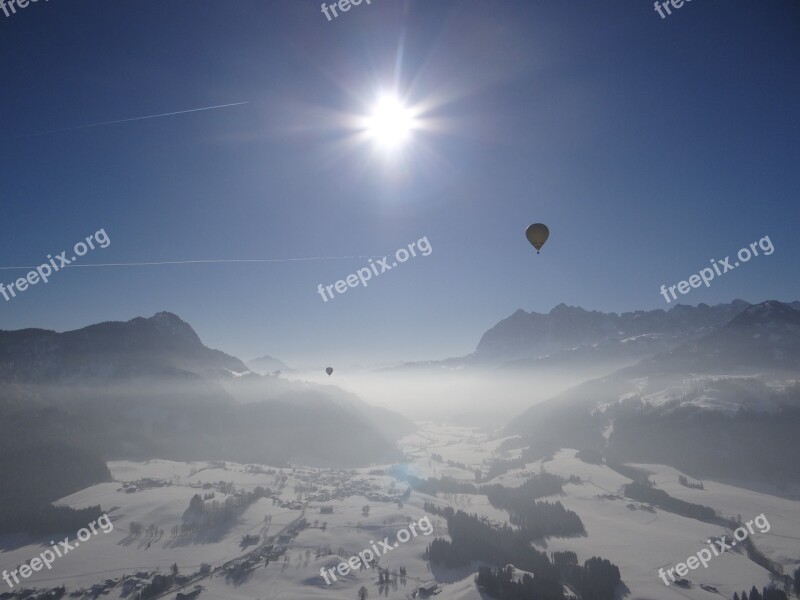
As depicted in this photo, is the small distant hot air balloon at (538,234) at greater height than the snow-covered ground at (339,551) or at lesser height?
greater

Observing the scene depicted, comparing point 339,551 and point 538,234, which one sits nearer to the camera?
point 538,234

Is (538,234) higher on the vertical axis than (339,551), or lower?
higher

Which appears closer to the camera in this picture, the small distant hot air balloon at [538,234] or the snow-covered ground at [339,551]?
the small distant hot air balloon at [538,234]

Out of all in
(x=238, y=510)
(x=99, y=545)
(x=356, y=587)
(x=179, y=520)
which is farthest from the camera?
(x=238, y=510)

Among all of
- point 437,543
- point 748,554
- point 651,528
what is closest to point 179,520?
point 437,543

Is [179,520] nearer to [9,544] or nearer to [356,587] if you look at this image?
[9,544]

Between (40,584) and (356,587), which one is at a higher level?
(40,584)

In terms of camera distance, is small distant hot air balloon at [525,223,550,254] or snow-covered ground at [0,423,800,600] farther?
snow-covered ground at [0,423,800,600]

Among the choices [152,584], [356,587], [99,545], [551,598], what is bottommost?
[551,598]

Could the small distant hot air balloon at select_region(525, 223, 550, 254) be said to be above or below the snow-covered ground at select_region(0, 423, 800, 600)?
above

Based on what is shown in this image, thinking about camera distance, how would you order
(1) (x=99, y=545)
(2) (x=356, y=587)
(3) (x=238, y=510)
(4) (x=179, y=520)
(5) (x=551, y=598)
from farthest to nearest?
1. (3) (x=238, y=510)
2. (4) (x=179, y=520)
3. (1) (x=99, y=545)
4. (2) (x=356, y=587)
5. (5) (x=551, y=598)

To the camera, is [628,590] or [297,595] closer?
[297,595]
